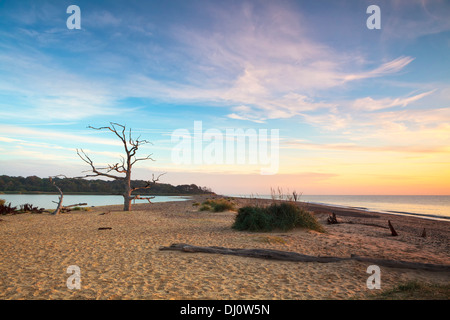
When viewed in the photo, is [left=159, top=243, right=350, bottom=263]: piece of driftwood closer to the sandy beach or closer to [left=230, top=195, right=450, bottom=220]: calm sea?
the sandy beach

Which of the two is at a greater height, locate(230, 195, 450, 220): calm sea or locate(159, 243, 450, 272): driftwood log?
locate(159, 243, 450, 272): driftwood log

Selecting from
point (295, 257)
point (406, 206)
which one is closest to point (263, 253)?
point (295, 257)

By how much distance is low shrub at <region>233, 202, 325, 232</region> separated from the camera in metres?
12.4

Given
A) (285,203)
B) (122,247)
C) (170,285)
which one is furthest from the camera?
(285,203)

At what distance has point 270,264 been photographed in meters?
7.00

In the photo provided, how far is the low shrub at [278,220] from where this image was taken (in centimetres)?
1244

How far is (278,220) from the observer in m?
12.6

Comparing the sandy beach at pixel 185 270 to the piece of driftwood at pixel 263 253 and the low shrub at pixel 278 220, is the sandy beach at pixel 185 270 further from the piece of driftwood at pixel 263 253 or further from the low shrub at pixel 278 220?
the low shrub at pixel 278 220

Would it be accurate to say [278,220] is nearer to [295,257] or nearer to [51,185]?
[295,257]

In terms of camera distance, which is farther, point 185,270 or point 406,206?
point 406,206

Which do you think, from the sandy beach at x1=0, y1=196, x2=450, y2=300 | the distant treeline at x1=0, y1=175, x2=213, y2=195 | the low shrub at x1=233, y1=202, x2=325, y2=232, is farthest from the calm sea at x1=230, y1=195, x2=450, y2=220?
the distant treeline at x1=0, y1=175, x2=213, y2=195
